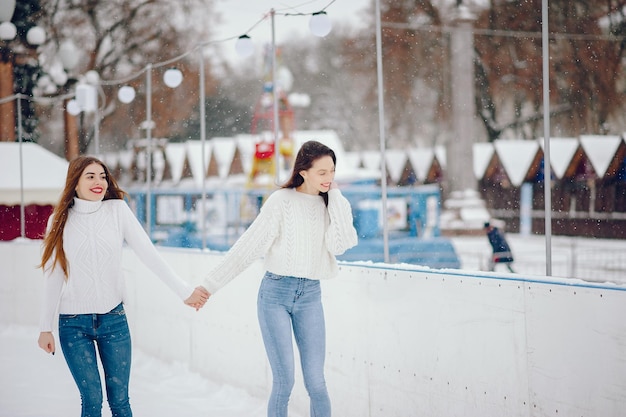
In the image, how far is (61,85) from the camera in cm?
1841

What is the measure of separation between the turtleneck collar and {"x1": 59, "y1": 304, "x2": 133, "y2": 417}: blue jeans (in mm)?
433

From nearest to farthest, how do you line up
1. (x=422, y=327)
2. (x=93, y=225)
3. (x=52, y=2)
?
(x=93, y=225)
(x=422, y=327)
(x=52, y=2)

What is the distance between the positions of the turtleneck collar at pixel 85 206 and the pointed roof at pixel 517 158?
23.4 metres

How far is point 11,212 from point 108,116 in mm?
4777

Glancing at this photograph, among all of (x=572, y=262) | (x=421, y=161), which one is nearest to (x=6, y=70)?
(x=572, y=262)

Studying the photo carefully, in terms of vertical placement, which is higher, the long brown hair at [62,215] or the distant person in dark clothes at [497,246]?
the long brown hair at [62,215]

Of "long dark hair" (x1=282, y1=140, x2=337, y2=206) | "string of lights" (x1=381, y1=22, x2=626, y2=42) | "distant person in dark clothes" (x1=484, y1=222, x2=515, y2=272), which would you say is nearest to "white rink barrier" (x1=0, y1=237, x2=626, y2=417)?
"long dark hair" (x1=282, y1=140, x2=337, y2=206)

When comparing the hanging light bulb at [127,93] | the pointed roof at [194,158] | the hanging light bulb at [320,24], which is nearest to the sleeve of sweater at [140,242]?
the hanging light bulb at [320,24]

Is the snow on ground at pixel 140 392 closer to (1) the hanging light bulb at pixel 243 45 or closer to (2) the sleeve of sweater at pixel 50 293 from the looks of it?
(2) the sleeve of sweater at pixel 50 293

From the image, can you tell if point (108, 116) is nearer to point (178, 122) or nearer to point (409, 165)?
point (178, 122)

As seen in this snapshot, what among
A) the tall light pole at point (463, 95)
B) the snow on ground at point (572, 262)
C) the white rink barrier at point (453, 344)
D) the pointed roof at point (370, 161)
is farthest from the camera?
the pointed roof at point (370, 161)

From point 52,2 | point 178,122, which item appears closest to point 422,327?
point 178,122

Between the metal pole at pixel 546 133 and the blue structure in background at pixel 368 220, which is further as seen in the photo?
the blue structure in background at pixel 368 220

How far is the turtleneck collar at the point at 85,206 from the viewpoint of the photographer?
3.43 m
